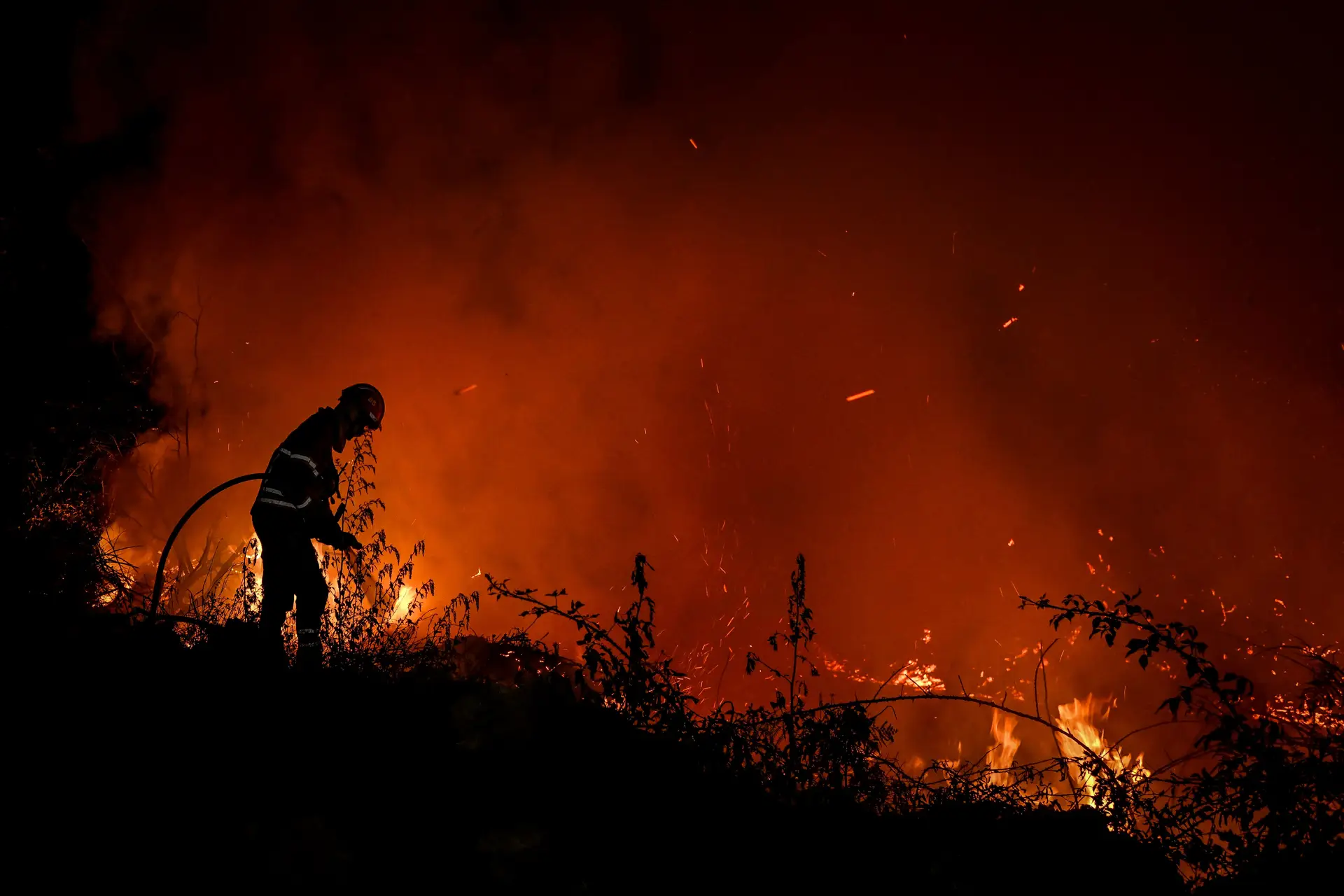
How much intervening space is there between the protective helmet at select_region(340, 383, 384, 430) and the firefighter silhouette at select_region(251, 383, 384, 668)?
0.79ft

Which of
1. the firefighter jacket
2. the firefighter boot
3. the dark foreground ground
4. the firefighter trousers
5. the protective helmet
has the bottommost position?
the dark foreground ground

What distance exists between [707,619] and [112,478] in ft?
24.3

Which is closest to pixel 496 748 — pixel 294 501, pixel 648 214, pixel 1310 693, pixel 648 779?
pixel 648 779

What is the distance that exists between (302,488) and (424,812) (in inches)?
106

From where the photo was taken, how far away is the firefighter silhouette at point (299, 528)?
4.38 meters

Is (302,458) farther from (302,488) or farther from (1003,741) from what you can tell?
(1003,741)

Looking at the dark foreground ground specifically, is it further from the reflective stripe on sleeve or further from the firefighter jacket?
the reflective stripe on sleeve

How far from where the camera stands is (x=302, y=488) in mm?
4477

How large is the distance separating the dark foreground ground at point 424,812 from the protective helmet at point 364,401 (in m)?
2.15

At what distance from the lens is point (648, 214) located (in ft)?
38.6

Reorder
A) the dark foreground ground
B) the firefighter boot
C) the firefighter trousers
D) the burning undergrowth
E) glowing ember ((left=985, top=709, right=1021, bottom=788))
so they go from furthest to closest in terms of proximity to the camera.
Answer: glowing ember ((left=985, top=709, right=1021, bottom=788)), the firefighter trousers, the firefighter boot, the burning undergrowth, the dark foreground ground

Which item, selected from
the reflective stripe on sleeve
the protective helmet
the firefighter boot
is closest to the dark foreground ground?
the firefighter boot

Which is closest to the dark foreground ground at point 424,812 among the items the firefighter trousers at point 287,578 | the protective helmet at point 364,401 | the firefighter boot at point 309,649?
the firefighter boot at point 309,649

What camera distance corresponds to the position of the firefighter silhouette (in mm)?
4383
